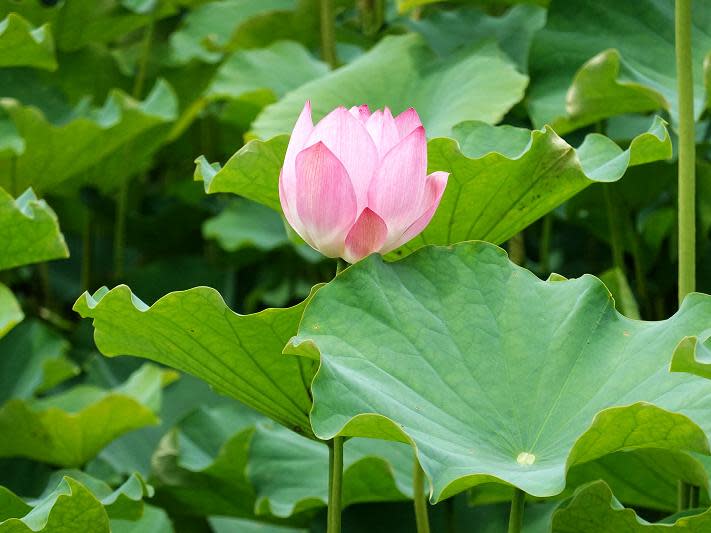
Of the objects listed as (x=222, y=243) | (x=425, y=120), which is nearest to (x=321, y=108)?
(x=425, y=120)

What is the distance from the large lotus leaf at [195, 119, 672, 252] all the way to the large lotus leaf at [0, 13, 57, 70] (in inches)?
21.6

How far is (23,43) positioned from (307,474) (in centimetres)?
69

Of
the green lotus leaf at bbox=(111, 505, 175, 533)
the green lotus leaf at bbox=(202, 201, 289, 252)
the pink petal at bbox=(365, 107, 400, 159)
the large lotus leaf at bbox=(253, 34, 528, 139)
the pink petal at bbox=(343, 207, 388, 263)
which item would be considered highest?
the pink petal at bbox=(365, 107, 400, 159)

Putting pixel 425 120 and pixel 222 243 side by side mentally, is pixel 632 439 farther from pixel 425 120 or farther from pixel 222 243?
pixel 222 243

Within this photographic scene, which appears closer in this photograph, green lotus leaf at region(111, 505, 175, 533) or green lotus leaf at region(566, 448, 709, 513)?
green lotus leaf at region(566, 448, 709, 513)

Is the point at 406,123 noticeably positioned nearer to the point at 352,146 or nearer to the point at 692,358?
the point at 352,146

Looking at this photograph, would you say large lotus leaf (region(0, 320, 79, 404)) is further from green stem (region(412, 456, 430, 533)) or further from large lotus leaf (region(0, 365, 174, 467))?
green stem (region(412, 456, 430, 533))

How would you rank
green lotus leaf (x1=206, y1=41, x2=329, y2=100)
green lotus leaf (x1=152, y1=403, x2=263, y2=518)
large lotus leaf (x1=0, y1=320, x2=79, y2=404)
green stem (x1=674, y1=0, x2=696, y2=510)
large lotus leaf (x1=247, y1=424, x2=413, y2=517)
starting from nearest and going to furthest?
green stem (x1=674, y1=0, x2=696, y2=510), large lotus leaf (x1=247, y1=424, x2=413, y2=517), green lotus leaf (x1=152, y1=403, x2=263, y2=518), large lotus leaf (x1=0, y1=320, x2=79, y2=404), green lotus leaf (x1=206, y1=41, x2=329, y2=100)

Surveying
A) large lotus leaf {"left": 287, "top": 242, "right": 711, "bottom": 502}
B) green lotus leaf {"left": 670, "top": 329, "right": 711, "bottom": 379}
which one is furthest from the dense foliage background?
green lotus leaf {"left": 670, "top": 329, "right": 711, "bottom": 379}

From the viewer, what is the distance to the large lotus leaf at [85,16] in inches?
73.4

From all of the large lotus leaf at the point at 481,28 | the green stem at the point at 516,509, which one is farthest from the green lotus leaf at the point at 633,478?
the large lotus leaf at the point at 481,28

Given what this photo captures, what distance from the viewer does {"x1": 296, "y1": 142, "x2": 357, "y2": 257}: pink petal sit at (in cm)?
84

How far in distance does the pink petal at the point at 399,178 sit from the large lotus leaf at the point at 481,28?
84 cm

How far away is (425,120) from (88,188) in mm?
831
